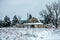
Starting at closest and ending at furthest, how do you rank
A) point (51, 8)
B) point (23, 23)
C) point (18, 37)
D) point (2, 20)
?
point (18, 37) → point (2, 20) → point (23, 23) → point (51, 8)

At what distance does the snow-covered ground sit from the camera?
104 inches

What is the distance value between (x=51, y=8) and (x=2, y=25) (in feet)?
4.53

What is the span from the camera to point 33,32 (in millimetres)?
2668

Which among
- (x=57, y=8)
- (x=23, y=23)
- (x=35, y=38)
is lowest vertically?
(x=35, y=38)

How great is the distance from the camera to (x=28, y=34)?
8.74ft

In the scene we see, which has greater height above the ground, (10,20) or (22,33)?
(10,20)

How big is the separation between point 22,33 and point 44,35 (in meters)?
0.42

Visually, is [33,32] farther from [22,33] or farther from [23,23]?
[23,23]

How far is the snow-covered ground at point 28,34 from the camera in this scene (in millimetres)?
2636

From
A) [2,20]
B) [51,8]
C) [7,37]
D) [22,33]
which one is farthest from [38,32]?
[51,8]

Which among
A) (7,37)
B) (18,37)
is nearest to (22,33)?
(18,37)

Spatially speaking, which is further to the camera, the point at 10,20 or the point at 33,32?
the point at 10,20

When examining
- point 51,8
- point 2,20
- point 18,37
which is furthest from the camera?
point 51,8

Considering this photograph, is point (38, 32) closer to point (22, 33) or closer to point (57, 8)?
point (22, 33)
